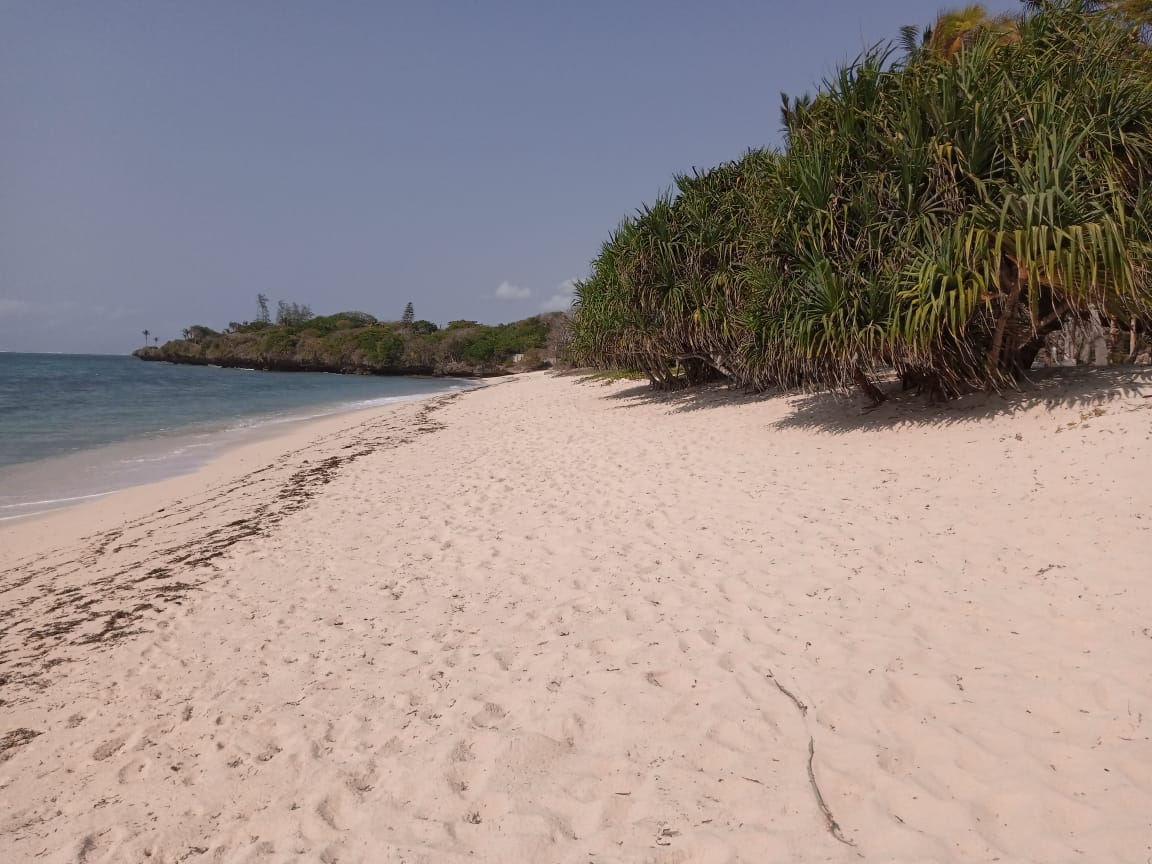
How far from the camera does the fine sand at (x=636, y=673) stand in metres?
2.37

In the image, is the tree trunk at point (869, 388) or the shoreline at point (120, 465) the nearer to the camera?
the tree trunk at point (869, 388)

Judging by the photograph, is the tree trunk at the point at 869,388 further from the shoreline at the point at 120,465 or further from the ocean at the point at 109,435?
the ocean at the point at 109,435

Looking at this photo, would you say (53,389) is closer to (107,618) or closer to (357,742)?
(107,618)

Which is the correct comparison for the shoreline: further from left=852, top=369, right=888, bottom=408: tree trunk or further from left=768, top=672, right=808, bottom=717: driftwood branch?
left=852, top=369, right=888, bottom=408: tree trunk

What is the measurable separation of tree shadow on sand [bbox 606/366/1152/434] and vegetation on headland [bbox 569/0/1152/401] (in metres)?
0.33

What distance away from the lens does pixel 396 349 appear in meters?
82.1

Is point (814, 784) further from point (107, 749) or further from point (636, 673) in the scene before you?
point (107, 749)

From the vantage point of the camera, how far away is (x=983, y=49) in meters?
7.68

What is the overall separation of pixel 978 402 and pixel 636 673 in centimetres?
685

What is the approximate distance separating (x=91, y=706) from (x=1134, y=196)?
450 inches

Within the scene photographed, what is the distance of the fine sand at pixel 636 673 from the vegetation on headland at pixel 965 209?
4.11 ft

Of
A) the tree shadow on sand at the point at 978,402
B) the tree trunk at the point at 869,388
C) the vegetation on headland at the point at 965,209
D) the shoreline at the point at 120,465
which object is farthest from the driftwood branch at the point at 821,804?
the shoreline at the point at 120,465

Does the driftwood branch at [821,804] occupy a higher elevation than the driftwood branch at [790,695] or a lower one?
lower

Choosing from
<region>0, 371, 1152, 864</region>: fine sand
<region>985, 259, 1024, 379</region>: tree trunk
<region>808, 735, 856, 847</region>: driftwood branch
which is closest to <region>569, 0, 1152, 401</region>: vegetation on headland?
<region>985, 259, 1024, 379</region>: tree trunk
